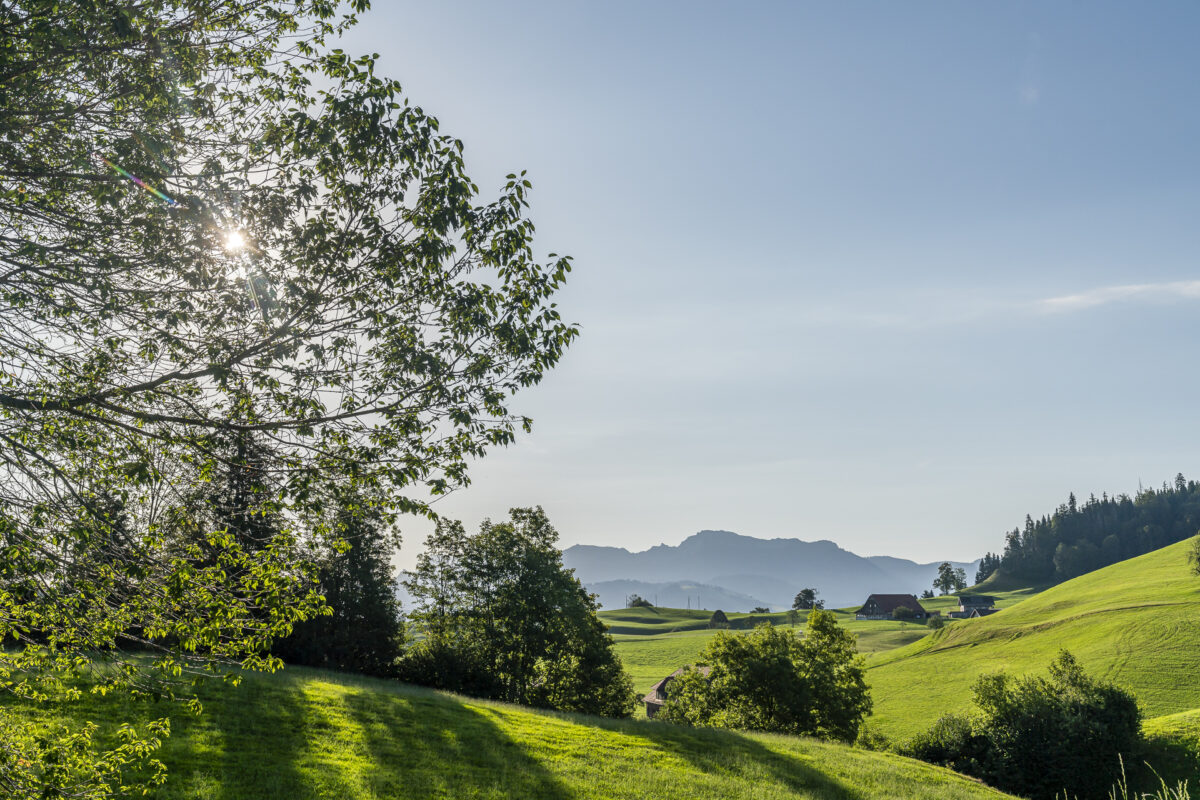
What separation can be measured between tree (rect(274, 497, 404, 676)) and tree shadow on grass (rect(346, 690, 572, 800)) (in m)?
18.3

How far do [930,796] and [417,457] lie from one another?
81.9 feet

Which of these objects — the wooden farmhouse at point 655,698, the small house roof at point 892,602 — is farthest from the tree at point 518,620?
the small house roof at point 892,602

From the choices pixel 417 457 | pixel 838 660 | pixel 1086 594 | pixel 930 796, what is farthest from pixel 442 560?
pixel 1086 594

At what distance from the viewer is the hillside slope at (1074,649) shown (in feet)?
201

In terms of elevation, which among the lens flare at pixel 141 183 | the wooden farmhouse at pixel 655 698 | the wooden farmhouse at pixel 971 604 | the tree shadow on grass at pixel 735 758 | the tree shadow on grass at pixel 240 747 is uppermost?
the lens flare at pixel 141 183

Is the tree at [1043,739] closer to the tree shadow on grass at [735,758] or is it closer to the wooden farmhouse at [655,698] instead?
the tree shadow on grass at [735,758]

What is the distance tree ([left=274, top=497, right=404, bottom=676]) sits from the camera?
44906 mm

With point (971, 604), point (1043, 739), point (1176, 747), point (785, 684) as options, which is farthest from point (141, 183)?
point (971, 604)

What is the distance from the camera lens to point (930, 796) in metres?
23.9

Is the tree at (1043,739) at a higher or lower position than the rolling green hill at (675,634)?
higher

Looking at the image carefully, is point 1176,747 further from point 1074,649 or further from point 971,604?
point 971,604

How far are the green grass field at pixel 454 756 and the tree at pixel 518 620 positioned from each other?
19.2 meters

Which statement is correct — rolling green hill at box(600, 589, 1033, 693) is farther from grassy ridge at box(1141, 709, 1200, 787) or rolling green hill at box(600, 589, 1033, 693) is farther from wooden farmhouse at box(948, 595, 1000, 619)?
grassy ridge at box(1141, 709, 1200, 787)

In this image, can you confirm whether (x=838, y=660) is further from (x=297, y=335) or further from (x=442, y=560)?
(x=297, y=335)
